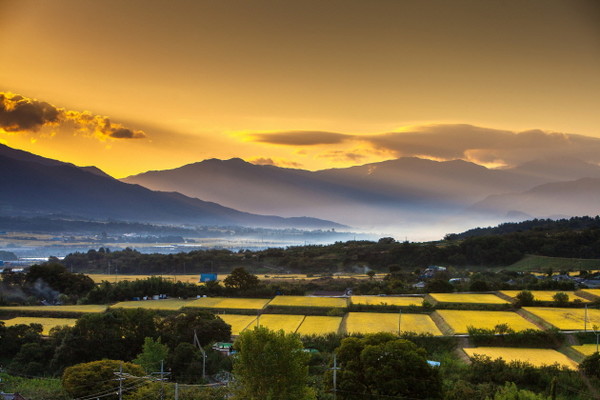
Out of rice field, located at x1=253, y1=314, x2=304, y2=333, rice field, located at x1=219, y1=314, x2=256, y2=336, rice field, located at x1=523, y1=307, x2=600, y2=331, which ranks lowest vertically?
rice field, located at x1=219, y1=314, x2=256, y2=336

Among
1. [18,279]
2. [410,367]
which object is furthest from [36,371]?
[18,279]

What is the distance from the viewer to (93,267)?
69.4 metres

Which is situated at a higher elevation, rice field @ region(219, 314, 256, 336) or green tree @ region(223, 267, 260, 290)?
green tree @ region(223, 267, 260, 290)

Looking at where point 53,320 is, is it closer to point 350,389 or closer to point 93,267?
point 350,389

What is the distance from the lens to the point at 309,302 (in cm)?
3725

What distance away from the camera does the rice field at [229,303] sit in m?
36.3

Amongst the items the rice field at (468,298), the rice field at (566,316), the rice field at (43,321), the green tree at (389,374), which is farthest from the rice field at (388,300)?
the rice field at (43,321)

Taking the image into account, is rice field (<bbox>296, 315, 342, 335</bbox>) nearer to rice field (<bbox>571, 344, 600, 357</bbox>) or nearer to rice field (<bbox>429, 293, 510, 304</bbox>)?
rice field (<bbox>429, 293, 510, 304</bbox>)

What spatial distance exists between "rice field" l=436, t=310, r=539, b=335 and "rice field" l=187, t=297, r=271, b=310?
38.2 ft

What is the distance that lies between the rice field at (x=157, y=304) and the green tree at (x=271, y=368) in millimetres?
18691

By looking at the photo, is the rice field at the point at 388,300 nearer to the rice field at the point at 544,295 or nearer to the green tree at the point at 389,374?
the rice field at the point at 544,295

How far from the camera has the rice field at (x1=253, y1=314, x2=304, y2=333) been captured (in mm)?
29352

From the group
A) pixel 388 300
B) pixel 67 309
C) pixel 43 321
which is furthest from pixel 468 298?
pixel 43 321

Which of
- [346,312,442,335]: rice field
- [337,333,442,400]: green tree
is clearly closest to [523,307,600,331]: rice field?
[346,312,442,335]: rice field
